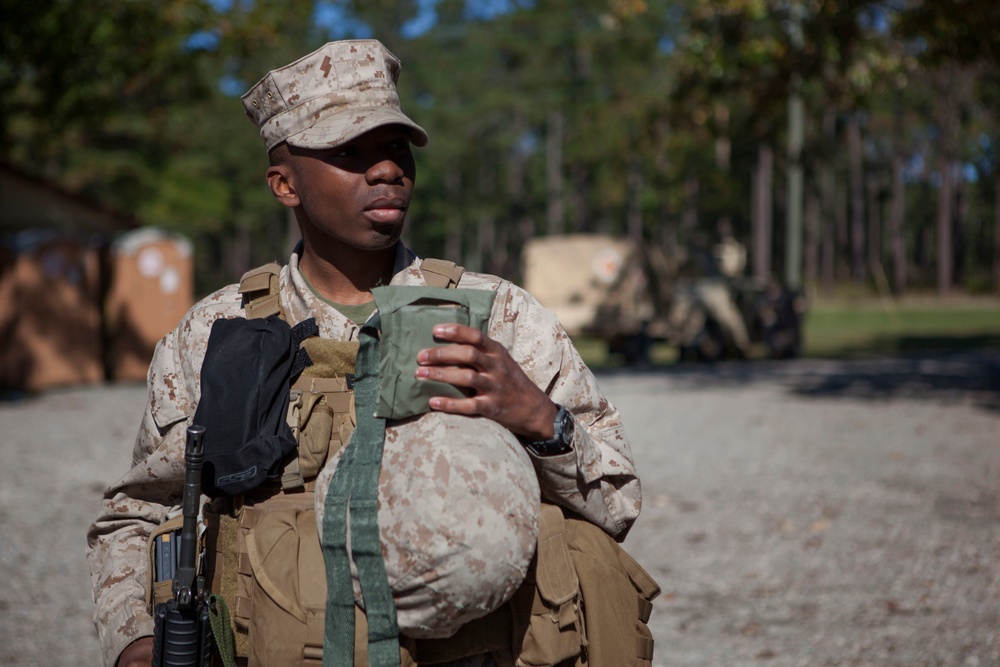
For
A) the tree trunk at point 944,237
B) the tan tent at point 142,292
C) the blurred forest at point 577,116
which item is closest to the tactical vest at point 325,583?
the blurred forest at point 577,116

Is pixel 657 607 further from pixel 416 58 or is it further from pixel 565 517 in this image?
pixel 416 58

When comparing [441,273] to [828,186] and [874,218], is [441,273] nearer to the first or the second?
[828,186]

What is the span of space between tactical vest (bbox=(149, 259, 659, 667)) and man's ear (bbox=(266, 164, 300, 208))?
9.1 inches

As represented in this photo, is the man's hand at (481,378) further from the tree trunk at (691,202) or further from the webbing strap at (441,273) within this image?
the tree trunk at (691,202)

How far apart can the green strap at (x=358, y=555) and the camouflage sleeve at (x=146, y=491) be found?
404 mm

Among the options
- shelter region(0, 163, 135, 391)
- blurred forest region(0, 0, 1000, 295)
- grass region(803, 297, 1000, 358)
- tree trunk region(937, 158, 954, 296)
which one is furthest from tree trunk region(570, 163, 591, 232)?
shelter region(0, 163, 135, 391)

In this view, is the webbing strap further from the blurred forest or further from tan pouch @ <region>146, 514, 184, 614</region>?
the blurred forest

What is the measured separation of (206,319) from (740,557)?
17.5 feet

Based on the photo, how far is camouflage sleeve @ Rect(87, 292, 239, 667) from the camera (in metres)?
2.06

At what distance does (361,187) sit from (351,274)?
0.18 meters

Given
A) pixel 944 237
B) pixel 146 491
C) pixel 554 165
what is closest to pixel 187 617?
pixel 146 491

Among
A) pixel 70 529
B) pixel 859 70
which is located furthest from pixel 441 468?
pixel 859 70

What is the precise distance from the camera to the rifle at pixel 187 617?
1.88 m

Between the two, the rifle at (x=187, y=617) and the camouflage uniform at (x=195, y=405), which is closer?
the rifle at (x=187, y=617)
